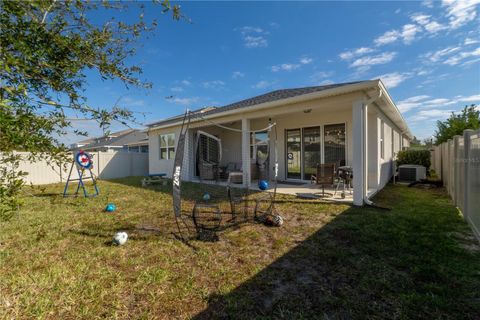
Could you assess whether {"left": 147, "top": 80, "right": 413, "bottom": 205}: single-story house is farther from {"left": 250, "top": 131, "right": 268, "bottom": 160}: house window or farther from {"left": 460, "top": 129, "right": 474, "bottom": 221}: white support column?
{"left": 460, "top": 129, "right": 474, "bottom": 221}: white support column

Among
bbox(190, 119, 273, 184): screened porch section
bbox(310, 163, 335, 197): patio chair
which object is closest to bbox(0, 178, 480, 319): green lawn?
bbox(310, 163, 335, 197): patio chair

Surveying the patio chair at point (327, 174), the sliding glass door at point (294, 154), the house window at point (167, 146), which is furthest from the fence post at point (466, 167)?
the house window at point (167, 146)

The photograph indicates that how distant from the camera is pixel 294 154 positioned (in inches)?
377

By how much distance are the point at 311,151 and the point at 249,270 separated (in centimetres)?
720

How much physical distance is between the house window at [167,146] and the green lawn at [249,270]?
7812 millimetres

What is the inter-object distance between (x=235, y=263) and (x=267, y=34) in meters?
9.61

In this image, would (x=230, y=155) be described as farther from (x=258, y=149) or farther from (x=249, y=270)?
(x=249, y=270)

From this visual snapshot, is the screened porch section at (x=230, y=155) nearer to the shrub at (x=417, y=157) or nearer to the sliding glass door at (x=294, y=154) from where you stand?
the sliding glass door at (x=294, y=154)

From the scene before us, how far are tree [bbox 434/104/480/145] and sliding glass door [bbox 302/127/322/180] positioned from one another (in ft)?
29.9

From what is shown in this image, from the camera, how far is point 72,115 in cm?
186

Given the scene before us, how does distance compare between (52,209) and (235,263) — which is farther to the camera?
(52,209)

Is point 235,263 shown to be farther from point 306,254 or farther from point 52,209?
point 52,209

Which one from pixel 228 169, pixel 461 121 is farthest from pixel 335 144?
pixel 461 121

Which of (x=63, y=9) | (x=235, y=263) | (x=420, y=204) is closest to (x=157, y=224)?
(x=235, y=263)
